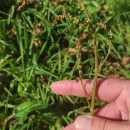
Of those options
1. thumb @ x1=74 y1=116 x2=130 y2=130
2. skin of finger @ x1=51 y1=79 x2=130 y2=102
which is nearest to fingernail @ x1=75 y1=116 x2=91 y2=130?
thumb @ x1=74 y1=116 x2=130 y2=130

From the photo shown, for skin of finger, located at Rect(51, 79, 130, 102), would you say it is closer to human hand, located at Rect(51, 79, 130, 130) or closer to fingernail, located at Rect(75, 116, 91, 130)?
human hand, located at Rect(51, 79, 130, 130)

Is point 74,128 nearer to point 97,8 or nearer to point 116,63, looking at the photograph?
point 116,63

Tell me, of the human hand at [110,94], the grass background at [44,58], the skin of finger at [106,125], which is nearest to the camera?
the skin of finger at [106,125]

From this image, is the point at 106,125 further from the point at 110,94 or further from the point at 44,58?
the point at 44,58

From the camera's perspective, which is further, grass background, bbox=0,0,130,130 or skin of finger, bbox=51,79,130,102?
grass background, bbox=0,0,130,130

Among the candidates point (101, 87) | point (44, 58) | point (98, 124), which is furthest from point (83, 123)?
point (44, 58)

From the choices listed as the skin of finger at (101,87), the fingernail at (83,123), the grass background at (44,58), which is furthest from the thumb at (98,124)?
the grass background at (44,58)

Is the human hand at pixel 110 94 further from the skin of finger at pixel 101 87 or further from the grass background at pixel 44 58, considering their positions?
the grass background at pixel 44 58
